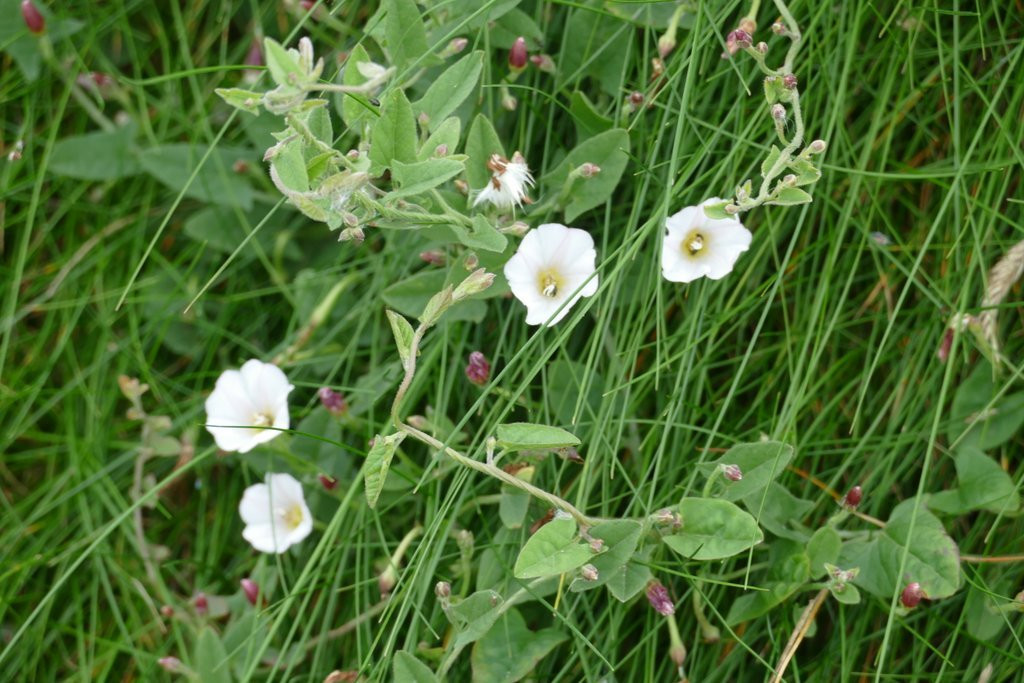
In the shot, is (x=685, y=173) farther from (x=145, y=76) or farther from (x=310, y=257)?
(x=145, y=76)

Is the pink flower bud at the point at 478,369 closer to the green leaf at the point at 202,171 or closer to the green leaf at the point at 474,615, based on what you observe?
the green leaf at the point at 474,615

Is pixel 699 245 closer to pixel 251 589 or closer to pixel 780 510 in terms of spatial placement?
pixel 780 510

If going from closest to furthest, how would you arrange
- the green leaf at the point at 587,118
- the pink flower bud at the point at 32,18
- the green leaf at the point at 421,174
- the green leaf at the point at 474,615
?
the green leaf at the point at 421,174 < the green leaf at the point at 474,615 < the green leaf at the point at 587,118 < the pink flower bud at the point at 32,18

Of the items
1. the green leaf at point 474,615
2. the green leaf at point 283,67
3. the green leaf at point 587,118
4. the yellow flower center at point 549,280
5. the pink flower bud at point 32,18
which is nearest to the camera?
the green leaf at point 283,67

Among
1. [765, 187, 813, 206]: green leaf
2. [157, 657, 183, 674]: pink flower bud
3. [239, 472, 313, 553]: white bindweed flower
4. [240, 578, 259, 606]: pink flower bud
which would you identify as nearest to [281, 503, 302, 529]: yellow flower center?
[239, 472, 313, 553]: white bindweed flower

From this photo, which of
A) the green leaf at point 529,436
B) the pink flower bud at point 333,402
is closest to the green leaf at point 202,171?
the pink flower bud at point 333,402

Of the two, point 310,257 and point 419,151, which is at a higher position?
point 419,151

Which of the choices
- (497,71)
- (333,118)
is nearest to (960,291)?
(497,71)
